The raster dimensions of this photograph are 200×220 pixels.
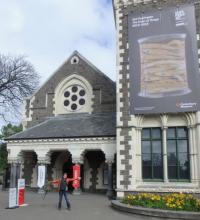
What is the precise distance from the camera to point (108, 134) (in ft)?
73.3

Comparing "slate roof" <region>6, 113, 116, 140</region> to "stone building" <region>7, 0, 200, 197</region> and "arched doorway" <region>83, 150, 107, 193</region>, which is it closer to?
"stone building" <region>7, 0, 200, 197</region>

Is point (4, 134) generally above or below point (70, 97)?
below

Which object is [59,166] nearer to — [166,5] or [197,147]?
[197,147]

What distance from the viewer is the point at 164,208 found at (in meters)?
13.1

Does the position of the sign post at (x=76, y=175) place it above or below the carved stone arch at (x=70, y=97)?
below

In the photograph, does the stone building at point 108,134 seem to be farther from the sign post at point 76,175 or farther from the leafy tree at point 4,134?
the leafy tree at point 4,134

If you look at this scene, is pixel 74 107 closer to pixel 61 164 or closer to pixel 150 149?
pixel 61 164

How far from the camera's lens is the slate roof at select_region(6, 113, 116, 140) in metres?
23.2

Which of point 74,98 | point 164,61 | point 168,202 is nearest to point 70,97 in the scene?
point 74,98

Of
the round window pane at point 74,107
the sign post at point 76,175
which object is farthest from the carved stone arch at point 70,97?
the sign post at point 76,175

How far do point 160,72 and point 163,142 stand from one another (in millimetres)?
4091

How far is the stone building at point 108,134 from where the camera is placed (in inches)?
749

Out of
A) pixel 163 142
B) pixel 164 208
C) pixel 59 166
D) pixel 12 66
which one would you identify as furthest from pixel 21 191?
pixel 12 66

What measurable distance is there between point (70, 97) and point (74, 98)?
0.37 m
